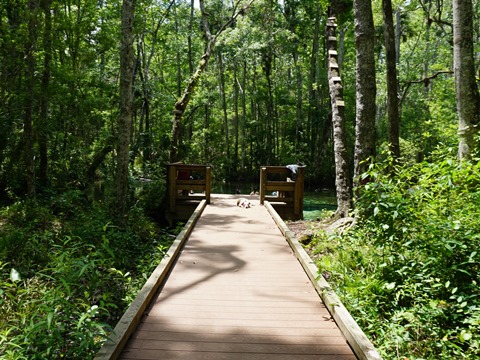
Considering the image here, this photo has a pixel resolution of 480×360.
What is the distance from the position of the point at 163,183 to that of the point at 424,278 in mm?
9603

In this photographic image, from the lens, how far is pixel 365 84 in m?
7.91

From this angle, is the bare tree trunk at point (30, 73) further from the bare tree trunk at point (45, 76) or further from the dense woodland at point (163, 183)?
the bare tree trunk at point (45, 76)

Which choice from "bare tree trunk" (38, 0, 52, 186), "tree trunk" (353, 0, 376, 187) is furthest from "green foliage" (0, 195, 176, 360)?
"tree trunk" (353, 0, 376, 187)

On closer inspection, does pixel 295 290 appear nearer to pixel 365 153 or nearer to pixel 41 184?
pixel 365 153

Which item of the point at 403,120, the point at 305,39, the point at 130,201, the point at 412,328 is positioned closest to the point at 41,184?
the point at 130,201

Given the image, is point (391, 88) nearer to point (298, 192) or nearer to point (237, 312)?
point (298, 192)

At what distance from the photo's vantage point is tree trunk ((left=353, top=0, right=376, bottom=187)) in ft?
25.6

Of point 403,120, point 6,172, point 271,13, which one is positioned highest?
point 271,13

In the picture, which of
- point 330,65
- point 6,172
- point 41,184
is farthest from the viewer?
point 41,184

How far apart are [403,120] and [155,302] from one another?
106 feet

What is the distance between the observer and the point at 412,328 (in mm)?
3902

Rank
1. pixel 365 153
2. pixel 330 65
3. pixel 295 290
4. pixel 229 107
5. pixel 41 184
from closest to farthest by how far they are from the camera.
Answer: pixel 295 290
pixel 365 153
pixel 330 65
pixel 41 184
pixel 229 107

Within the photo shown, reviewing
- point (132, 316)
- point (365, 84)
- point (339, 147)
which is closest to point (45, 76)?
point (339, 147)

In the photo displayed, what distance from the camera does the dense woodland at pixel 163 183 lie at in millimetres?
3824
